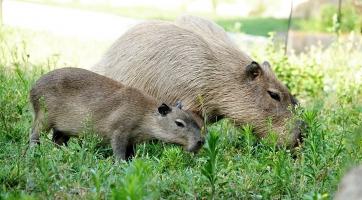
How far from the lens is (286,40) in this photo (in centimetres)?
1233

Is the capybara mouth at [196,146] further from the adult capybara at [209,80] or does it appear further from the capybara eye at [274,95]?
the capybara eye at [274,95]

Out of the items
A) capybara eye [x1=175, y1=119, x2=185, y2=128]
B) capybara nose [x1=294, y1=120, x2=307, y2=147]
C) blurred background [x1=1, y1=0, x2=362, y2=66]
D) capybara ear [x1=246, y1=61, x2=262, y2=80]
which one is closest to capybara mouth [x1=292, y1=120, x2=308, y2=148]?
capybara nose [x1=294, y1=120, x2=307, y2=147]

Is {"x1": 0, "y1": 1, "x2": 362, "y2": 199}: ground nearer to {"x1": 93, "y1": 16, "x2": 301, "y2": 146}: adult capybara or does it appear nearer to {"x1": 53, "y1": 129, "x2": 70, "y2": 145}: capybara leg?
{"x1": 53, "y1": 129, "x2": 70, "y2": 145}: capybara leg

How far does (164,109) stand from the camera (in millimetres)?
6375

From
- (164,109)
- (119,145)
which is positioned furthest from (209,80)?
(119,145)

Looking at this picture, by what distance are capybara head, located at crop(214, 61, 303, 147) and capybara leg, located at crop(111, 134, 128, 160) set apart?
46.5 inches

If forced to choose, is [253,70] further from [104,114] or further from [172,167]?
[172,167]

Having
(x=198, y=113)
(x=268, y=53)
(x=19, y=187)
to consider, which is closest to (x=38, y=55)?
(x=268, y=53)

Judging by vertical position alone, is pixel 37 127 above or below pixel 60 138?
above

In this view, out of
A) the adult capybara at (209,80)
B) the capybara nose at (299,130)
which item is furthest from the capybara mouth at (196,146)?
the capybara nose at (299,130)

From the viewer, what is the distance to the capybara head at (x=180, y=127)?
6.23 metres

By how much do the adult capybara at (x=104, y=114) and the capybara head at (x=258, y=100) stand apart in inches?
30.7

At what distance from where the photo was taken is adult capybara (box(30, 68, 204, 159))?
632cm

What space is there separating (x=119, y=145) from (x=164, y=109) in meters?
0.45
